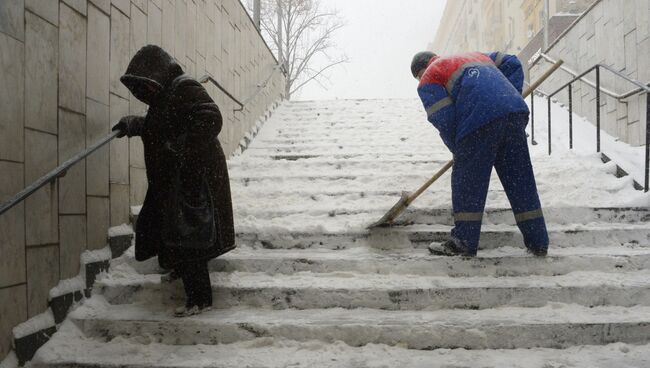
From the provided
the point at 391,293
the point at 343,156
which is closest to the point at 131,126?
the point at 391,293

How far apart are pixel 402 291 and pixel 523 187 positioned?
1.00 metres

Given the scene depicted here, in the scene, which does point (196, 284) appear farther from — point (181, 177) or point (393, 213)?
point (393, 213)

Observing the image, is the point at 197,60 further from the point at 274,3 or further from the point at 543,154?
the point at 274,3

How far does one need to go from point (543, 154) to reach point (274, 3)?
44.9 ft

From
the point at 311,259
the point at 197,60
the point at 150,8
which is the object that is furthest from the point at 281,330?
the point at 197,60

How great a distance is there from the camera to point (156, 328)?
92.9 inches

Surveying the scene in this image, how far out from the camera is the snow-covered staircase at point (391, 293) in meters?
2.19

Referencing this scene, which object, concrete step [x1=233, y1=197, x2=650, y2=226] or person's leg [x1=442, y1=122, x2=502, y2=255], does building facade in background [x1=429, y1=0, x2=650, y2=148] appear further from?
person's leg [x1=442, y1=122, x2=502, y2=255]

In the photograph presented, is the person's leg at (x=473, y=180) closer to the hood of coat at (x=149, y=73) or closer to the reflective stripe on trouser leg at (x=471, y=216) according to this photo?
the reflective stripe on trouser leg at (x=471, y=216)

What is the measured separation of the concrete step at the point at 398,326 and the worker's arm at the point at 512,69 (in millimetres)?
1476

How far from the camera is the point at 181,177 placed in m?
2.32

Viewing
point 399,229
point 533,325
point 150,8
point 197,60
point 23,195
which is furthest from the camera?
point 197,60

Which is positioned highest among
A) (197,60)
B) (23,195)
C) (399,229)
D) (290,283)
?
(197,60)

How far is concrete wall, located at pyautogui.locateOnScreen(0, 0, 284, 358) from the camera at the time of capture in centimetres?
216
